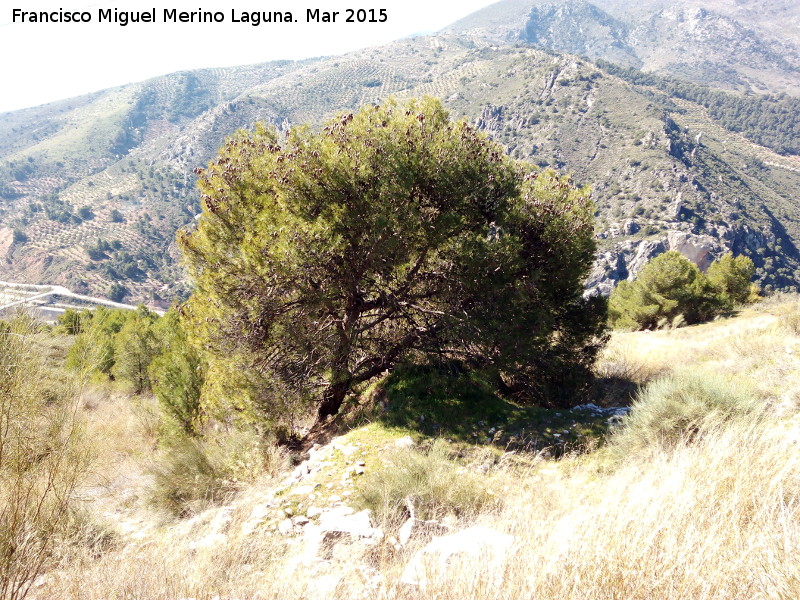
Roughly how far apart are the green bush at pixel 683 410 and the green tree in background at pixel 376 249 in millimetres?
2712

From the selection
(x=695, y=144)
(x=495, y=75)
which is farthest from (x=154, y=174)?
(x=695, y=144)

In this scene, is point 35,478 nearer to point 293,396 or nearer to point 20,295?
point 20,295

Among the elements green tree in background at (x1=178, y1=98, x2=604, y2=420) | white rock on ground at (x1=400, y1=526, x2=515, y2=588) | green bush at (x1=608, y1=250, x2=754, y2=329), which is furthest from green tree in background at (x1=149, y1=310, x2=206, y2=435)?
green bush at (x1=608, y1=250, x2=754, y2=329)

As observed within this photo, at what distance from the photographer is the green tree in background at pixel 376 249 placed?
7.16 m

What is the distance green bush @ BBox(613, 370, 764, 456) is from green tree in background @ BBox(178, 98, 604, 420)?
2.71 metres

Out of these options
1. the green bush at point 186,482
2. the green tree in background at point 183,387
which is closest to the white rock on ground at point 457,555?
the green bush at point 186,482

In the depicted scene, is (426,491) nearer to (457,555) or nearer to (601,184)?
(457,555)

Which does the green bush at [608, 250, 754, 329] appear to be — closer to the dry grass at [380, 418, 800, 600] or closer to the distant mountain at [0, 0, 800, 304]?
the dry grass at [380, 418, 800, 600]

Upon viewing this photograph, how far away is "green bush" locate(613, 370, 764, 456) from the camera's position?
4.88 meters

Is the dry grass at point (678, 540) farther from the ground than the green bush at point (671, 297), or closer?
farther from the ground

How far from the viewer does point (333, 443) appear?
7.10m

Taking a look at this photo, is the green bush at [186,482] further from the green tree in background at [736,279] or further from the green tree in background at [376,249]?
the green tree in background at [736,279]

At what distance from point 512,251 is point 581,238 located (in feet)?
7.06

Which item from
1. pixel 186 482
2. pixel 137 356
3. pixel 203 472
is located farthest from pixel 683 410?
pixel 137 356
